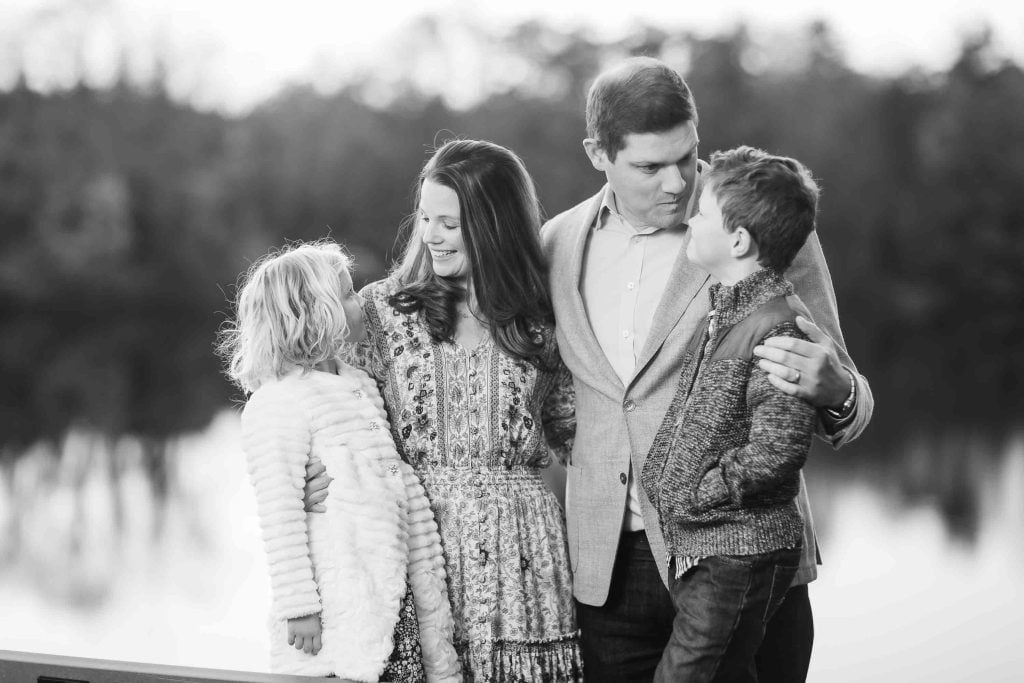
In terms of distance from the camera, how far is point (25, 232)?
77.8ft

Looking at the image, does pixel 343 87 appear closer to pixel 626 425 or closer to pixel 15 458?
pixel 15 458

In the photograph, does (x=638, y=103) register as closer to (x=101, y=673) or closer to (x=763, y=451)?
(x=763, y=451)

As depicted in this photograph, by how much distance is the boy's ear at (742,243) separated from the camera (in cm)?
168

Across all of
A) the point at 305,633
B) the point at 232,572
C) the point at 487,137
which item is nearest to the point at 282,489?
the point at 305,633

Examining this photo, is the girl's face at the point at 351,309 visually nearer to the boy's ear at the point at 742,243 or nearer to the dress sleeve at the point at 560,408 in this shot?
the dress sleeve at the point at 560,408

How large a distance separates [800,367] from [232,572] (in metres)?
5.02

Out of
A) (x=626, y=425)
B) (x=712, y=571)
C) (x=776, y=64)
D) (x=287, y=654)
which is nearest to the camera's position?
(x=712, y=571)

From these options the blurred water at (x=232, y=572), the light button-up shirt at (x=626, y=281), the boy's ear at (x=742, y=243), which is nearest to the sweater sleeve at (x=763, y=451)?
the boy's ear at (x=742, y=243)

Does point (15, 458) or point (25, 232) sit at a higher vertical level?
point (25, 232)

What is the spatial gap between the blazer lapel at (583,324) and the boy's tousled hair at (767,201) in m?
0.40

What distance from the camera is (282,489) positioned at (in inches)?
72.3

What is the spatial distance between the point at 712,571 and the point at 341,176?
22.5m

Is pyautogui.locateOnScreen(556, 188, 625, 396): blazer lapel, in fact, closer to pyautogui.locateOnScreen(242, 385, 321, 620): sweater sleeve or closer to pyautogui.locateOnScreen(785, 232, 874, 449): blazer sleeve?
pyautogui.locateOnScreen(785, 232, 874, 449): blazer sleeve

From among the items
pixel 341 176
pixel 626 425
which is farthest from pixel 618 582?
pixel 341 176
